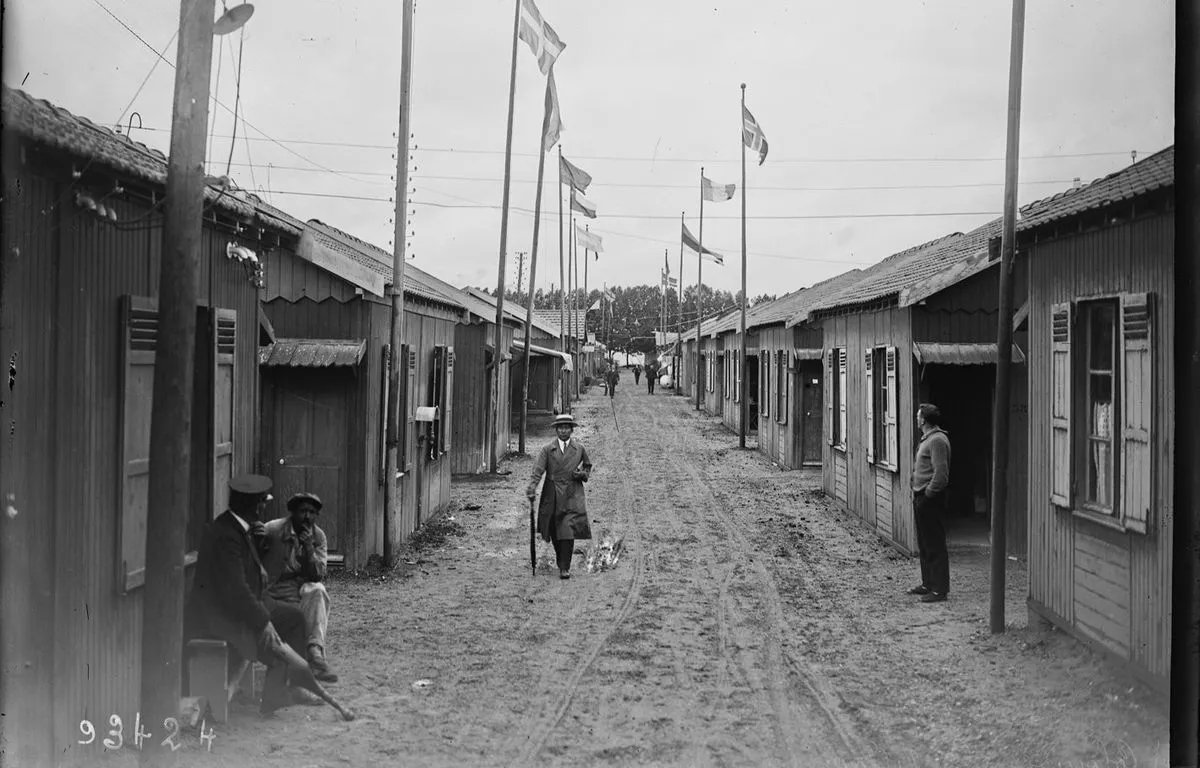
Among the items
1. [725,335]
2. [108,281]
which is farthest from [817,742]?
[725,335]

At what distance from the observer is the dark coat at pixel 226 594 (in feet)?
20.0

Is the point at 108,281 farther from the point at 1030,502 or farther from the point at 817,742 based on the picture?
the point at 1030,502

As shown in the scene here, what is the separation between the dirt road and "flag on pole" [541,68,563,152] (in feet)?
31.9

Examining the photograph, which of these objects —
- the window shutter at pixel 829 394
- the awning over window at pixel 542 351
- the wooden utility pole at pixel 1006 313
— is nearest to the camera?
the wooden utility pole at pixel 1006 313

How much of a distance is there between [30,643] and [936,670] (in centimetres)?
585

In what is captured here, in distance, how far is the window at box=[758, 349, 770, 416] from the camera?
83.8 ft

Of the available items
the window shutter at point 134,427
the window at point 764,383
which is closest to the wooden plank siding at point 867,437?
the window at point 764,383

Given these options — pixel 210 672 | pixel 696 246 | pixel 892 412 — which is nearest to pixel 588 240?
pixel 696 246

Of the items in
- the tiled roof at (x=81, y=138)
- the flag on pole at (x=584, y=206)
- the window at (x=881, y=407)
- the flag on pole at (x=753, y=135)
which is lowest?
the window at (x=881, y=407)

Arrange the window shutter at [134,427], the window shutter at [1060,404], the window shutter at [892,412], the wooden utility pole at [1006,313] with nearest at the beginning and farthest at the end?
the window shutter at [134,427] < the window shutter at [1060,404] < the wooden utility pole at [1006,313] < the window shutter at [892,412]

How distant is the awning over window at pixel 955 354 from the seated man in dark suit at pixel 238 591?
7949 millimetres

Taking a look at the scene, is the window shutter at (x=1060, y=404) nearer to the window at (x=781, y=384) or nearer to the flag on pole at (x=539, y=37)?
the flag on pole at (x=539, y=37)

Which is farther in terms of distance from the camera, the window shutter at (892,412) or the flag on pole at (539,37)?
the flag on pole at (539,37)

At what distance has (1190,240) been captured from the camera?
5.34 metres
